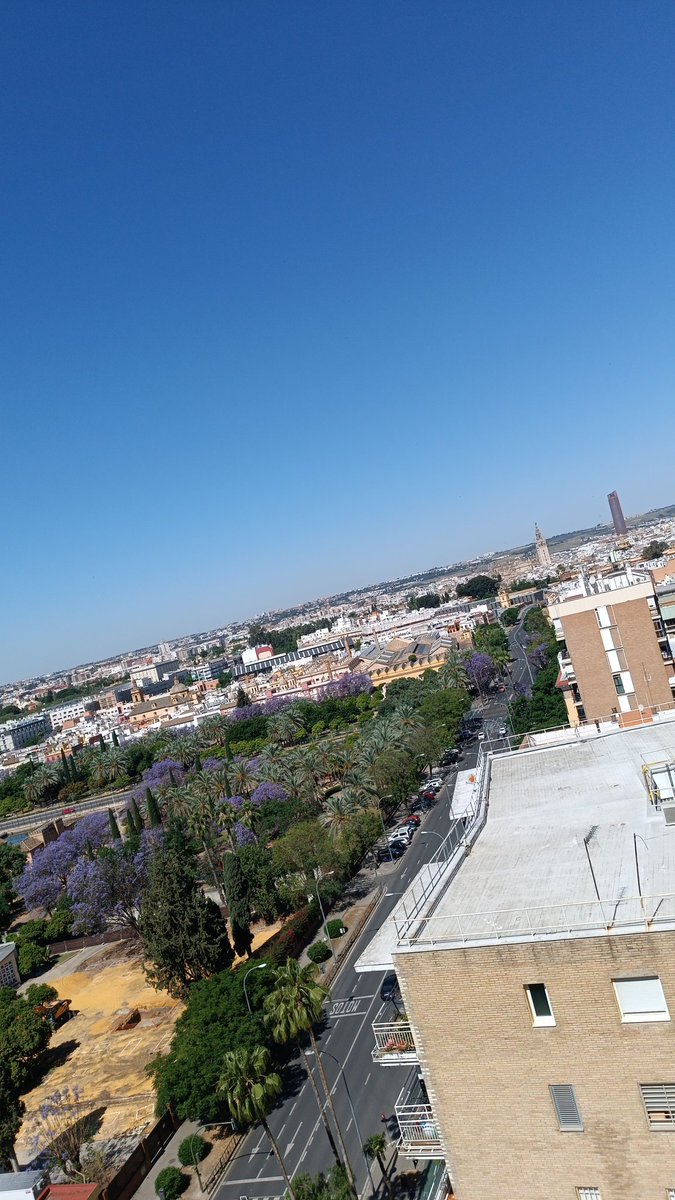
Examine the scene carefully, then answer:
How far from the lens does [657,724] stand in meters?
23.0

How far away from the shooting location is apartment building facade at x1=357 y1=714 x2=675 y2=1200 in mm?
11438

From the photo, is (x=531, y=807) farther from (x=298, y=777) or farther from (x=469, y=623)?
(x=469, y=623)

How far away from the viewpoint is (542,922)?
12539 millimetres

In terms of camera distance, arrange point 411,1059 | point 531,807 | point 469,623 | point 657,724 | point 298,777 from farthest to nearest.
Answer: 1. point 469,623
2. point 298,777
3. point 657,724
4. point 531,807
5. point 411,1059

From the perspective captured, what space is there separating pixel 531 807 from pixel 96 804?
306 feet

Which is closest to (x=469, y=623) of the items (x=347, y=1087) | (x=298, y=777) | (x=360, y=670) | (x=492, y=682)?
(x=360, y=670)

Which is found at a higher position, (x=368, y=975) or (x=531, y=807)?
(x=531, y=807)

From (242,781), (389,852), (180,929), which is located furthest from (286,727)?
(180,929)

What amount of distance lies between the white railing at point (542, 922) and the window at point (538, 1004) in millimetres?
833

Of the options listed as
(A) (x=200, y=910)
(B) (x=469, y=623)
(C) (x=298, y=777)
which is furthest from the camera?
(B) (x=469, y=623)

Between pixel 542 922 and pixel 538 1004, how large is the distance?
1227 millimetres

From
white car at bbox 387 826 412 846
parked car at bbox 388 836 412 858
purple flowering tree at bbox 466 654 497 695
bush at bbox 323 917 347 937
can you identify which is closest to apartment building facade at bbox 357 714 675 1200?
bush at bbox 323 917 347 937

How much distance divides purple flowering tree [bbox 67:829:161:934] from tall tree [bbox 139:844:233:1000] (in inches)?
555

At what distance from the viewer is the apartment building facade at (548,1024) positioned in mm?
11438
